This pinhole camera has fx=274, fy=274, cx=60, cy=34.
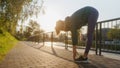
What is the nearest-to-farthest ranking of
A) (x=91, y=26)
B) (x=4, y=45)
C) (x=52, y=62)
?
(x=91, y=26)
(x=52, y=62)
(x=4, y=45)

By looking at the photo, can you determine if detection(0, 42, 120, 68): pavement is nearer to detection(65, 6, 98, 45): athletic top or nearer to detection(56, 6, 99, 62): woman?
detection(56, 6, 99, 62): woman

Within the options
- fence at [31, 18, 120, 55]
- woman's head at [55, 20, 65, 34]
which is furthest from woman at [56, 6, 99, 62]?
fence at [31, 18, 120, 55]

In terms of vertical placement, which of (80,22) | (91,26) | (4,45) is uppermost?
(80,22)

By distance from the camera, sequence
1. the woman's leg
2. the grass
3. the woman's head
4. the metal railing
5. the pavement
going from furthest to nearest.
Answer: the grass < the metal railing < the woman's head < the woman's leg < the pavement

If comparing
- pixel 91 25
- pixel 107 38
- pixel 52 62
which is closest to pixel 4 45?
pixel 107 38

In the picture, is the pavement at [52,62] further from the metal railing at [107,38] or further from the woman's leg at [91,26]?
the metal railing at [107,38]

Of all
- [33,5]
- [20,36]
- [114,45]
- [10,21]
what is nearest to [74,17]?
[114,45]

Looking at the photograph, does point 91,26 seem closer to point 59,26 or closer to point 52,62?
point 59,26

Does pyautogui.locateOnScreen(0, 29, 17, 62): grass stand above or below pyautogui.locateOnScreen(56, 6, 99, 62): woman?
below

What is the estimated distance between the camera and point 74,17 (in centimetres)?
743

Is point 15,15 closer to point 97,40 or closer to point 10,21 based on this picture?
point 10,21

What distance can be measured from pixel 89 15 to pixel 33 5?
11.6m

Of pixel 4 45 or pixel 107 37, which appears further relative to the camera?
pixel 4 45

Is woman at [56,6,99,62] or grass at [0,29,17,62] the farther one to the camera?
grass at [0,29,17,62]
